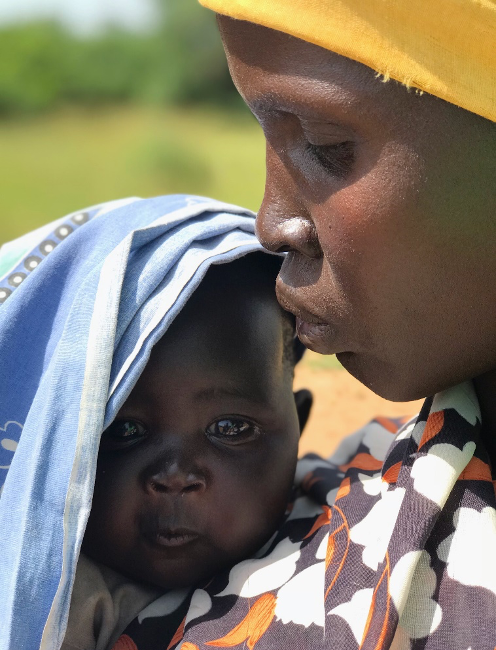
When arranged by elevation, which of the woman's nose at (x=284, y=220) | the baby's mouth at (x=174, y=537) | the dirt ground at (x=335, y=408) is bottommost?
the baby's mouth at (x=174, y=537)

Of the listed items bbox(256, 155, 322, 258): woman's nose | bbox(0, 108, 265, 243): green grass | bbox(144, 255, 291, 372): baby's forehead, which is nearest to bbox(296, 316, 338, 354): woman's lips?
bbox(256, 155, 322, 258): woman's nose

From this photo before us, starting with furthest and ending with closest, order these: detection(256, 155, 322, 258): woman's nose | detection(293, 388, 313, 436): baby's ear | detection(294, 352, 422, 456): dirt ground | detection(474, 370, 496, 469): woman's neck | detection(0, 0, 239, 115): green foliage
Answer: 1. detection(0, 0, 239, 115): green foliage
2. detection(294, 352, 422, 456): dirt ground
3. detection(293, 388, 313, 436): baby's ear
4. detection(474, 370, 496, 469): woman's neck
5. detection(256, 155, 322, 258): woman's nose

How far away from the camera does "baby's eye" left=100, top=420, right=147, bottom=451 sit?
193 centimetres

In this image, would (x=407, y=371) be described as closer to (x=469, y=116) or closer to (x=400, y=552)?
(x=400, y=552)

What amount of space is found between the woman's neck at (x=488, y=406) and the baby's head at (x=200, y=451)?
60 cm

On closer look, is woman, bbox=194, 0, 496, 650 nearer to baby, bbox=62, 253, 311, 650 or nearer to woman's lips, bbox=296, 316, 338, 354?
woman's lips, bbox=296, 316, 338, 354

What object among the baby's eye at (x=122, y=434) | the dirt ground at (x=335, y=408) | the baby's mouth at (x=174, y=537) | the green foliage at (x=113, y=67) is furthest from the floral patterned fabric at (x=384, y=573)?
the green foliage at (x=113, y=67)

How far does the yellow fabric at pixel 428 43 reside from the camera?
3.79ft

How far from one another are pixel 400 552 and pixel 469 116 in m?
0.66

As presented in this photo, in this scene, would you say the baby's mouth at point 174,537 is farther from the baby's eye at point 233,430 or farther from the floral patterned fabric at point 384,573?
the baby's eye at point 233,430

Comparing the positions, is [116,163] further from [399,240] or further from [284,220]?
[399,240]

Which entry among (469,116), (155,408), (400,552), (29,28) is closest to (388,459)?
(400,552)

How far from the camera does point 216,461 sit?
1.93 m

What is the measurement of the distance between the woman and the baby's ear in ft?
3.00
